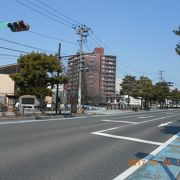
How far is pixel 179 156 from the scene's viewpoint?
40.8ft

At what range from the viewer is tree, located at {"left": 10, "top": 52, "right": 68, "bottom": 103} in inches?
1693

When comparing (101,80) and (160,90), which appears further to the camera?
(101,80)

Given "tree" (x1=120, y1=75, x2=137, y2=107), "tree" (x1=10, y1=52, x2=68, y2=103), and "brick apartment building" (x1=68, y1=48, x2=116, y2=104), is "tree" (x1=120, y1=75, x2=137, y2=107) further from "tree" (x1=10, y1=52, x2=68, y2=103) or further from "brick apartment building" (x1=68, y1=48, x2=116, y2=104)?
"tree" (x1=10, y1=52, x2=68, y2=103)

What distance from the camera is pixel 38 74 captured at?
42656 millimetres

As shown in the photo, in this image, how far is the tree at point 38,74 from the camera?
141ft

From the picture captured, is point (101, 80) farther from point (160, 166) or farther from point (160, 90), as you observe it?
point (160, 166)

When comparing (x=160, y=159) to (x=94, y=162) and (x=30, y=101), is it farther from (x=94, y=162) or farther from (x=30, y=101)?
(x=30, y=101)

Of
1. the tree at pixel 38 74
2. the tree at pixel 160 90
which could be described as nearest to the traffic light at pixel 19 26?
the tree at pixel 38 74

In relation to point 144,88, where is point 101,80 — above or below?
Result: above

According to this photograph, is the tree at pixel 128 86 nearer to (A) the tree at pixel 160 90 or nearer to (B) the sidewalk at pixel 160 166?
(A) the tree at pixel 160 90

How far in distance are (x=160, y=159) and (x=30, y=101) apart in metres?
31.7

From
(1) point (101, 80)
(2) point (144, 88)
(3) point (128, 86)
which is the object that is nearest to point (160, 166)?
(3) point (128, 86)

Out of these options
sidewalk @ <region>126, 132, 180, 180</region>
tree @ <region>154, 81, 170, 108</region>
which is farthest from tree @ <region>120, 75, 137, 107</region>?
sidewalk @ <region>126, 132, 180, 180</region>

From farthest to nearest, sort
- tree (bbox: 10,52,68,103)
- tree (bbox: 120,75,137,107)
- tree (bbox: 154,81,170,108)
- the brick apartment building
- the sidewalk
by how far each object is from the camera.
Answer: the brick apartment building → tree (bbox: 154,81,170,108) → tree (bbox: 120,75,137,107) → tree (bbox: 10,52,68,103) → the sidewalk
